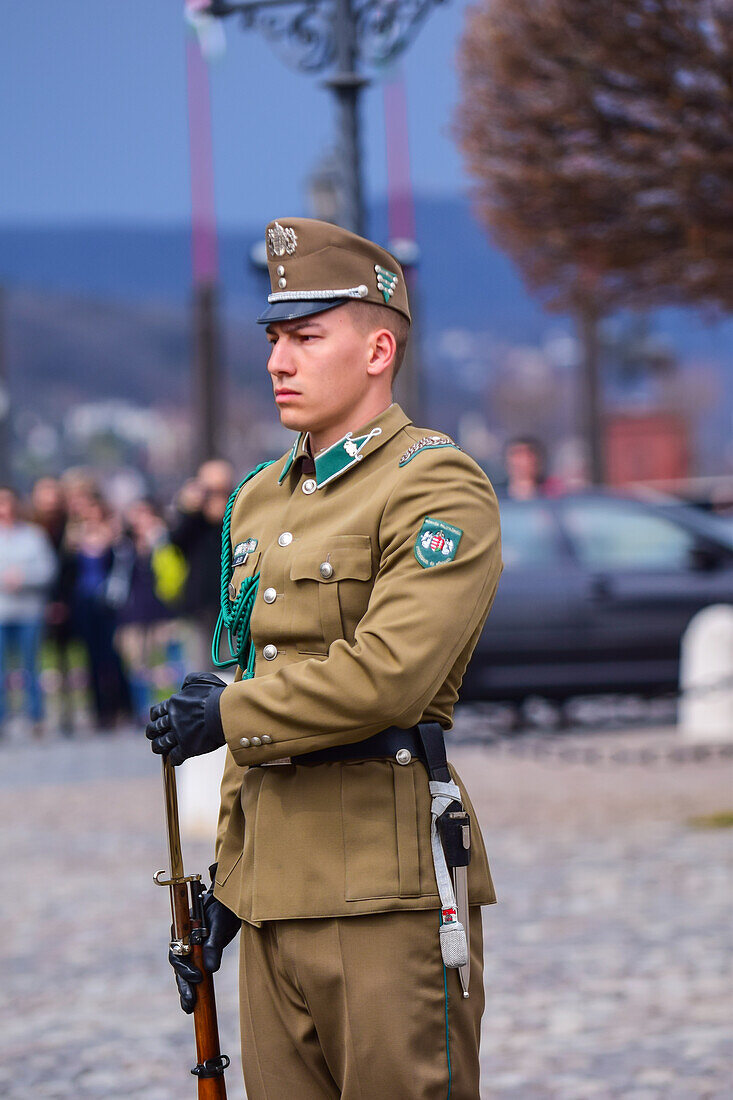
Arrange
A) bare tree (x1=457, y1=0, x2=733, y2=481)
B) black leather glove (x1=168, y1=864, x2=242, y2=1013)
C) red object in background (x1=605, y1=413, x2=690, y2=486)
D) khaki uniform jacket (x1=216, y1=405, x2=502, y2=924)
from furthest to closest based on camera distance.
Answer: red object in background (x1=605, y1=413, x2=690, y2=486) → bare tree (x1=457, y1=0, x2=733, y2=481) → black leather glove (x1=168, y1=864, x2=242, y2=1013) → khaki uniform jacket (x1=216, y1=405, x2=502, y2=924)

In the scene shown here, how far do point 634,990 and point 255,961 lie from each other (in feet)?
9.10

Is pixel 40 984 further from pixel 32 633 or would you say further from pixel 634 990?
pixel 32 633

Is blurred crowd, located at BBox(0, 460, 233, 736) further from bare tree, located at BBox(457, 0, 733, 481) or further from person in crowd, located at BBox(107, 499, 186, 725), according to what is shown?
bare tree, located at BBox(457, 0, 733, 481)

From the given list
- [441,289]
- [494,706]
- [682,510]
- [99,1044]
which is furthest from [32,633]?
[441,289]

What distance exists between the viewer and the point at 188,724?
2.34 meters

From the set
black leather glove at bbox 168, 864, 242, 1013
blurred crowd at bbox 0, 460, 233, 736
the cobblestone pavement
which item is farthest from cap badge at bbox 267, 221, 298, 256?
blurred crowd at bbox 0, 460, 233, 736

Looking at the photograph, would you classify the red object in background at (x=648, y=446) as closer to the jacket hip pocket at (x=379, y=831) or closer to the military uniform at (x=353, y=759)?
the military uniform at (x=353, y=759)

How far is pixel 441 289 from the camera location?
3388 cm

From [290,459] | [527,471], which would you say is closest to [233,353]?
[527,471]

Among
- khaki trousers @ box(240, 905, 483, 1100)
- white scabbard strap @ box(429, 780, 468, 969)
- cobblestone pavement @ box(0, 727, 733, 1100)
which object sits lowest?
cobblestone pavement @ box(0, 727, 733, 1100)

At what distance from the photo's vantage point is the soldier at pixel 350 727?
230cm

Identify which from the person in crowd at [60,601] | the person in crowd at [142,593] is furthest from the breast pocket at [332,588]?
the person in crowd at [60,601]

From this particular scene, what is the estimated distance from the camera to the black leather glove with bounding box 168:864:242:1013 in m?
2.49

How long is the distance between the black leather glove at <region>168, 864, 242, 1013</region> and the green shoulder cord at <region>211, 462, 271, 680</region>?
33 cm
